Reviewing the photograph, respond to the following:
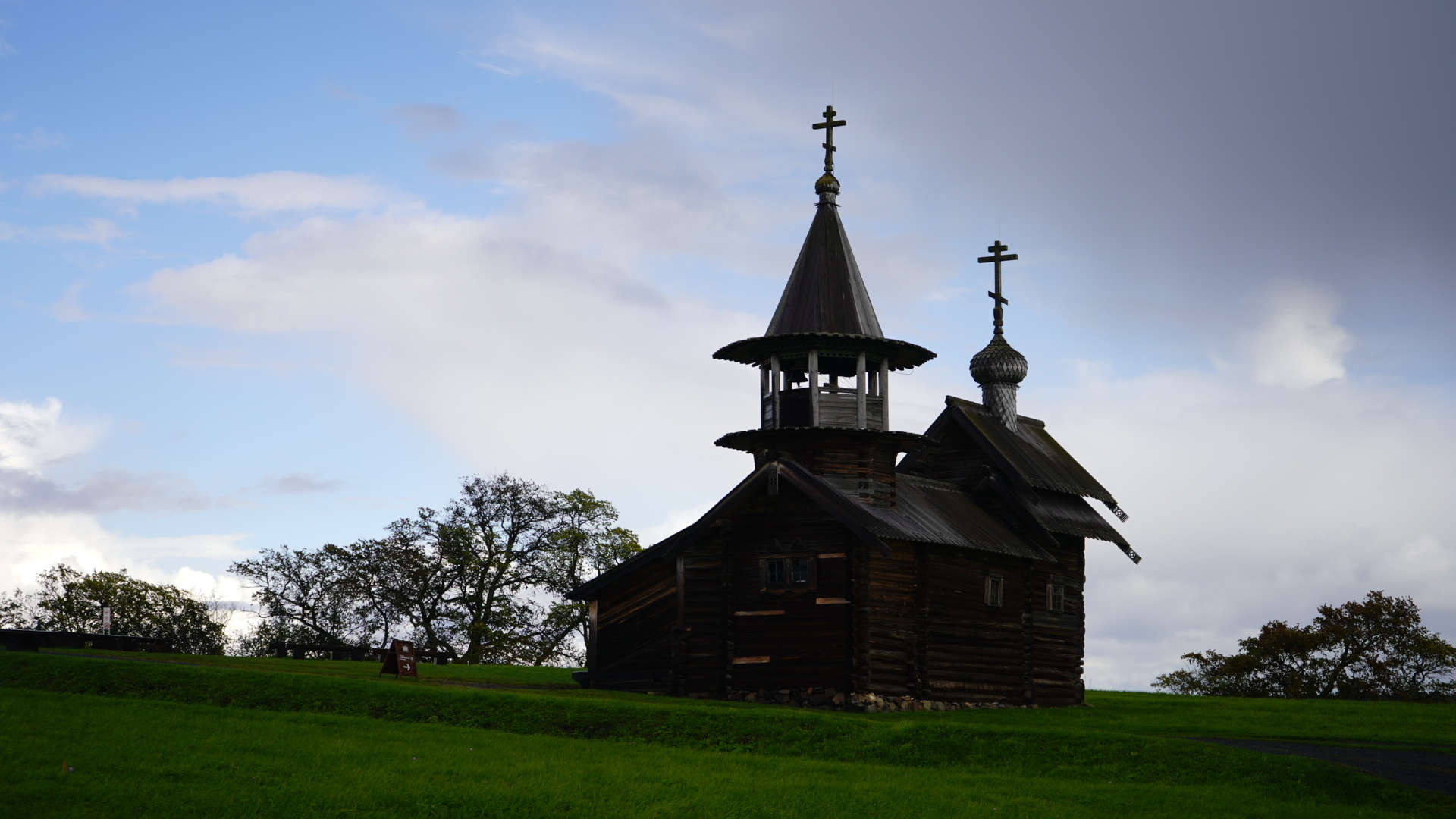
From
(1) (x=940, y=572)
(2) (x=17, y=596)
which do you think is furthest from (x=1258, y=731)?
(2) (x=17, y=596)

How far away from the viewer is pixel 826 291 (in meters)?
39.3

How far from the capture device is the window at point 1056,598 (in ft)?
144

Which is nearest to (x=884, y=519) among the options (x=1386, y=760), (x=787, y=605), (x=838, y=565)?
(x=838, y=565)

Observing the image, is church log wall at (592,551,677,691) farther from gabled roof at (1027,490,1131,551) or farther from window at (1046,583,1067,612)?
window at (1046,583,1067,612)

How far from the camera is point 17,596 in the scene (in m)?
64.0

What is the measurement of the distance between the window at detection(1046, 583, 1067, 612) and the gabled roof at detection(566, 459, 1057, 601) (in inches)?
54.5

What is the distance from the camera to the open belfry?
1394 inches

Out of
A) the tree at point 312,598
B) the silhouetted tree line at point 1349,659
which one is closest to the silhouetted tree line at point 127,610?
the tree at point 312,598

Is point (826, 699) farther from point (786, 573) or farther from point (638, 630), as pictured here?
point (638, 630)

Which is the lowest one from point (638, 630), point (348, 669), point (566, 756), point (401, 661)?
point (566, 756)

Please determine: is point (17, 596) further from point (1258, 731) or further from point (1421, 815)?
point (1421, 815)

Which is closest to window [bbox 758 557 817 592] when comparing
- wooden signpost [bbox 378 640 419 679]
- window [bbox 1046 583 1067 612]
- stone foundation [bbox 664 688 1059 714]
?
stone foundation [bbox 664 688 1059 714]

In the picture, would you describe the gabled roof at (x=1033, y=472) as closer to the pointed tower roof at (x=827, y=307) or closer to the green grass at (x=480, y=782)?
the pointed tower roof at (x=827, y=307)

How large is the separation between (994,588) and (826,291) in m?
9.97
